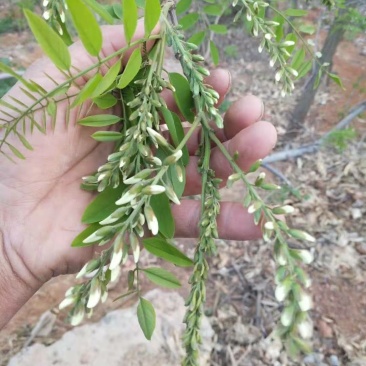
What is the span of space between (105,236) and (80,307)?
0.13 metres

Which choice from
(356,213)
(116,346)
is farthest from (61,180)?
(356,213)

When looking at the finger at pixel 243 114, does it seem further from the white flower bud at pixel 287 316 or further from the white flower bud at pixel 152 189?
the white flower bud at pixel 287 316

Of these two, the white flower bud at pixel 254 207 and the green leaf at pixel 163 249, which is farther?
the green leaf at pixel 163 249

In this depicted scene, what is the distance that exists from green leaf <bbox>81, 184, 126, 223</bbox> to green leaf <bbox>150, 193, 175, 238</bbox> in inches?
3.3

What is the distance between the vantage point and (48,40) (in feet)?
2.35

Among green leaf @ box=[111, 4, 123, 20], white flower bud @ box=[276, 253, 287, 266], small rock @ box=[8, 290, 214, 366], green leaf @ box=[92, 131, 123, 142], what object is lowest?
small rock @ box=[8, 290, 214, 366]

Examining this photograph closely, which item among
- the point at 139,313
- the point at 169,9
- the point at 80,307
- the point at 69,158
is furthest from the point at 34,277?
the point at 169,9

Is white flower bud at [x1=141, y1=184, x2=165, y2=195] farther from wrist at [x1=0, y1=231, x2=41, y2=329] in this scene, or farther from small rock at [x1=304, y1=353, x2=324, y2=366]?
small rock at [x1=304, y1=353, x2=324, y2=366]

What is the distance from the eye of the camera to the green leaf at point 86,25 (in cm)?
68

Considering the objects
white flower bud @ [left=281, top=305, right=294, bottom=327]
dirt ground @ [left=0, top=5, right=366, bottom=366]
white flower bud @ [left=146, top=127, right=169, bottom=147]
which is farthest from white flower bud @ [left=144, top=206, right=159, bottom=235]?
dirt ground @ [left=0, top=5, right=366, bottom=366]

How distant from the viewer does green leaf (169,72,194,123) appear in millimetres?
1045

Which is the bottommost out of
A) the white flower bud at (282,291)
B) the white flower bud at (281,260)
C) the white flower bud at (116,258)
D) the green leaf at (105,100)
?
the white flower bud at (116,258)

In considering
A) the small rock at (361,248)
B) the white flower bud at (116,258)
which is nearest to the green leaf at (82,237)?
the white flower bud at (116,258)

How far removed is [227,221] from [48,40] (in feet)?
3.06
